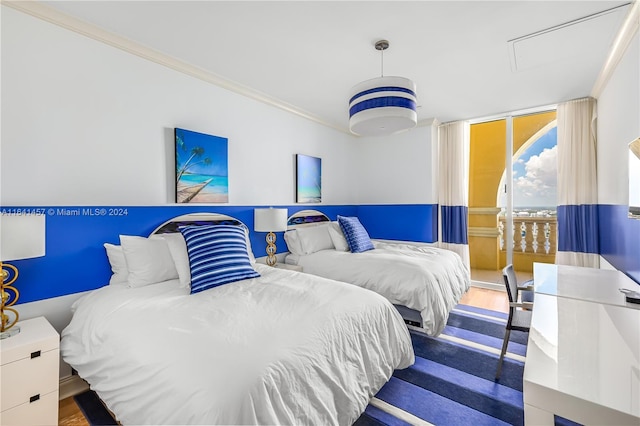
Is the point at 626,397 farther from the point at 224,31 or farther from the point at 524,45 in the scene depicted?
the point at 224,31

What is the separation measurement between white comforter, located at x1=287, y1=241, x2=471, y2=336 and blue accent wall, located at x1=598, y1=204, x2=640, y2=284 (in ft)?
4.25

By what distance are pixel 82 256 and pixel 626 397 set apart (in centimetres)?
286

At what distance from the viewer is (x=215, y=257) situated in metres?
2.14

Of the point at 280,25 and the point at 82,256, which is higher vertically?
the point at 280,25

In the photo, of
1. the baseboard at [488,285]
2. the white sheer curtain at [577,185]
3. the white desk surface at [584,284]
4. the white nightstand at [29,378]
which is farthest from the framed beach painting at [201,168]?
the white sheer curtain at [577,185]

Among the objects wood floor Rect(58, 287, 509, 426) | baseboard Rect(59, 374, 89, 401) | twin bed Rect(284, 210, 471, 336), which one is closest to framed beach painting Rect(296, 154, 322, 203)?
twin bed Rect(284, 210, 471, 336)

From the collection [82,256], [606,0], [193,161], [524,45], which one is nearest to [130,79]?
[193,161]

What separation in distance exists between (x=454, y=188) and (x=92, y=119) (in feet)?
14.3

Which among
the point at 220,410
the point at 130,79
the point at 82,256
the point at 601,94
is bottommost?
the point at 220,410

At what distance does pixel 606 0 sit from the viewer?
1.88 metres

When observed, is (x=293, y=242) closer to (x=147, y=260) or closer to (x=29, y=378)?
(x=147, y=260)

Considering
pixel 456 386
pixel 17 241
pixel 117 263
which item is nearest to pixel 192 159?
pixel 117 263

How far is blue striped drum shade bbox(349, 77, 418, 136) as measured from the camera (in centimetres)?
203

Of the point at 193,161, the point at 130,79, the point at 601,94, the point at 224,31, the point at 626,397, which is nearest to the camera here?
the point at 626,397
